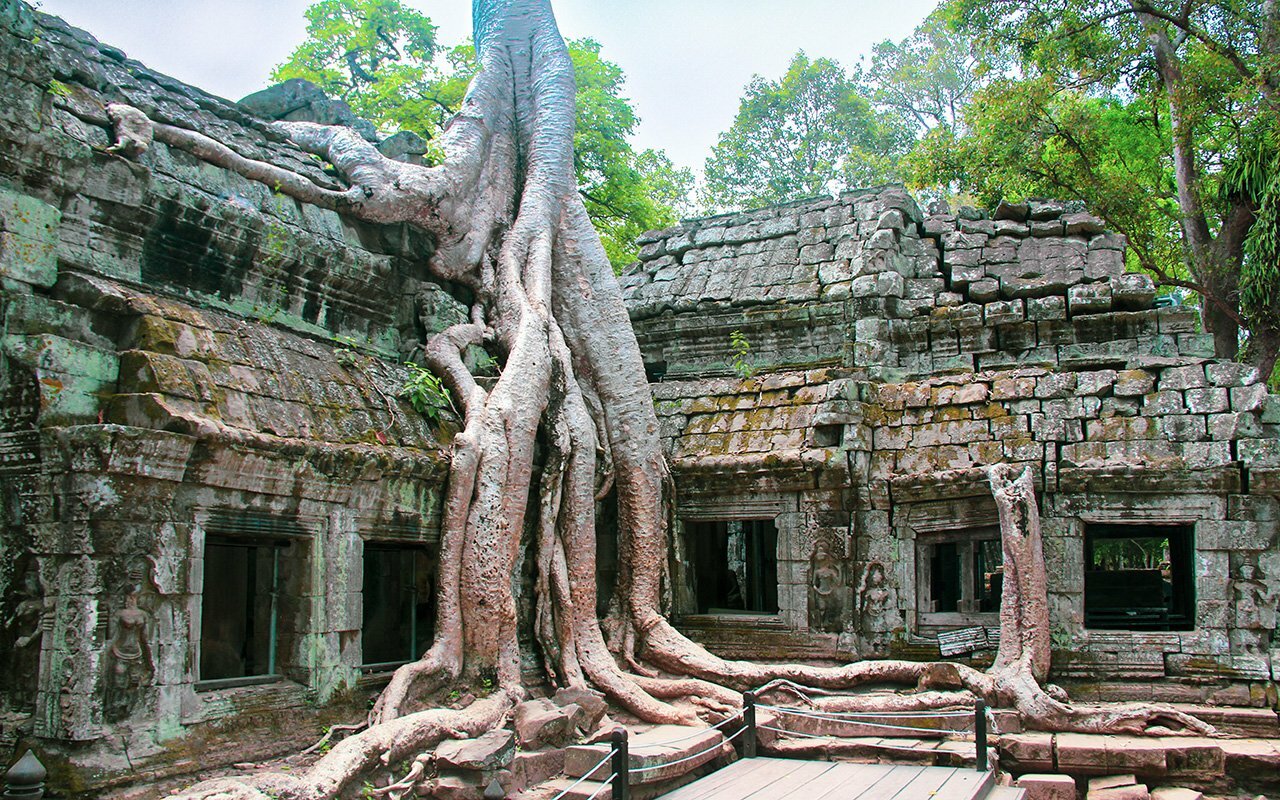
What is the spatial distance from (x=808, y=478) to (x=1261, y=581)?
326 cm

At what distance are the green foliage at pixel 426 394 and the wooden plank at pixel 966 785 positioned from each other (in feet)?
13.3

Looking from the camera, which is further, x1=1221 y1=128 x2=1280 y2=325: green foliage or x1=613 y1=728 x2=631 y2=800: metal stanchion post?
x1=1221 y1=128 x2=1280 y2=325: green foliage

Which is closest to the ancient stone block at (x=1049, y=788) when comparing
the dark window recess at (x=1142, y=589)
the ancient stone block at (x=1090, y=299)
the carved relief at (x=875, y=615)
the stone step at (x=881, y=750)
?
the stone step at (x=881, y=750)

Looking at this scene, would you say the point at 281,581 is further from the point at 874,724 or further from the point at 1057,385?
the point at 1057,385

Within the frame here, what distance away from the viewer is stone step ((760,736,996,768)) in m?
6.46

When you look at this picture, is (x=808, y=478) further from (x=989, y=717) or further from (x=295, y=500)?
(x=295, y=500)

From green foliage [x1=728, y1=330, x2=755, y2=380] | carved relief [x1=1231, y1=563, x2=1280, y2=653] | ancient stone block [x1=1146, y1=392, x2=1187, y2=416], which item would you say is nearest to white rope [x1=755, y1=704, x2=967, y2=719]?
carved relief [x1=1231, y1=563, x2=1280, y2=653]

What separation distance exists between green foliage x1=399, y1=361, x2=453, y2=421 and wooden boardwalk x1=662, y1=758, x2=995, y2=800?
3.12 m

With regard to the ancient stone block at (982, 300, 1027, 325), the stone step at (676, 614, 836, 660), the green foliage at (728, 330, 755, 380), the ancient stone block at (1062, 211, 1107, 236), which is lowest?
the stone step at (676, 614, 836, 660)

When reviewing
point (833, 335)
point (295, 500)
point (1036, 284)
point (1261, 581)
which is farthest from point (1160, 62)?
point (295, 500)

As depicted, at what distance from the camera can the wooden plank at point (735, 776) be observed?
5641 mm

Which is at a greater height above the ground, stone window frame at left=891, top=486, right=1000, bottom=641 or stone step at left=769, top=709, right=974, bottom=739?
stone window frame at left=891, top=486, right=1000, bottom=641

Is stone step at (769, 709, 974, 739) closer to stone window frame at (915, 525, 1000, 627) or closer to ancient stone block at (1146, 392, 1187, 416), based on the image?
stone window frame at (915, 525, 1000, 627)

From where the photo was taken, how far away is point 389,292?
8141 millimetres
